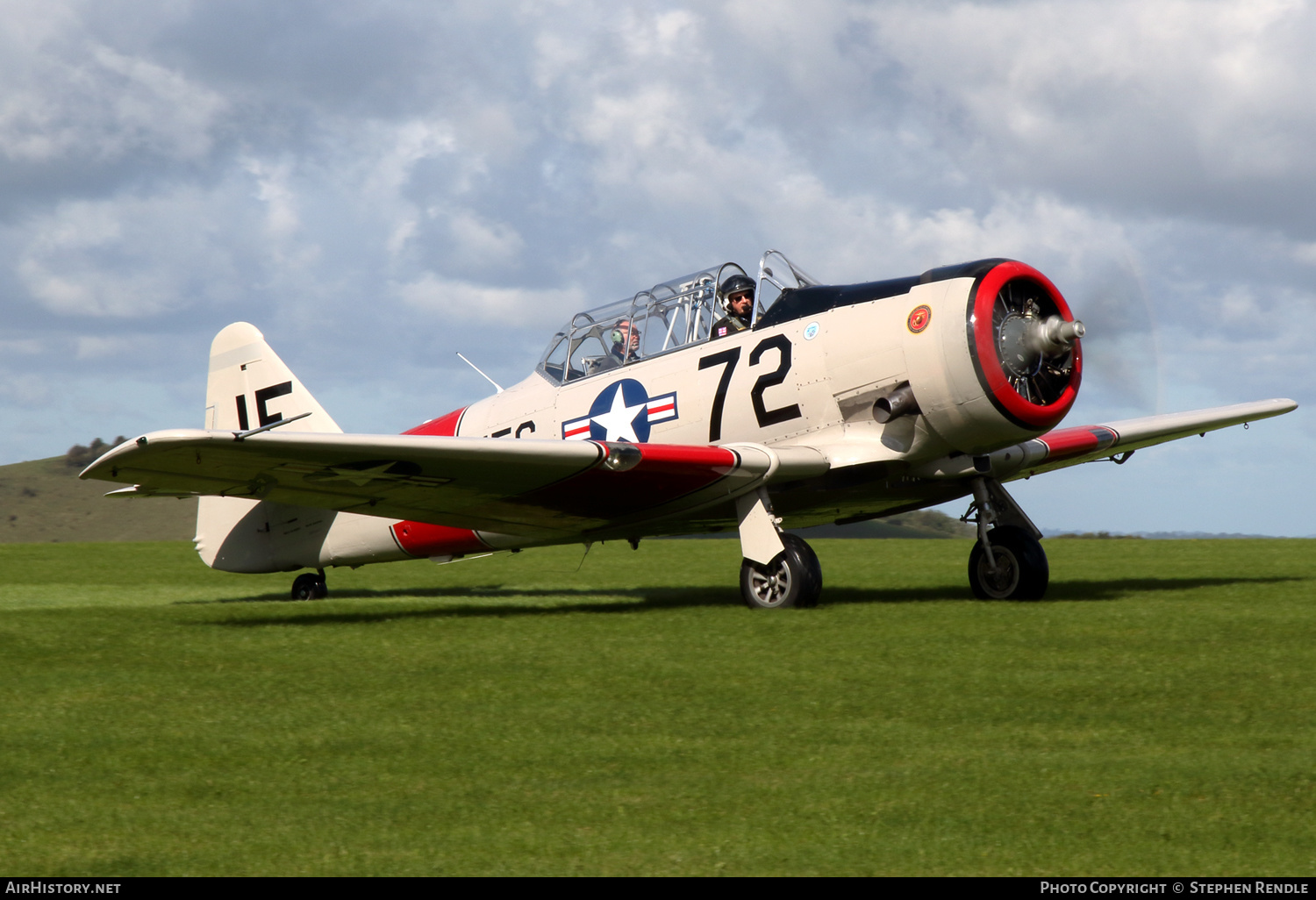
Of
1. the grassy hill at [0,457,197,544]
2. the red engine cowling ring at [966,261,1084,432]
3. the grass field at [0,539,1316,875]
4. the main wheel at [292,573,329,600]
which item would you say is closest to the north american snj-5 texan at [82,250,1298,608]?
the red engine cowling ring at [966,261,1084,432]

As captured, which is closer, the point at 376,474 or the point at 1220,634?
the point at 1220,634

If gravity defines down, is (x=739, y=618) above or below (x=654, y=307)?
below

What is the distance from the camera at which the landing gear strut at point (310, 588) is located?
45.0ft

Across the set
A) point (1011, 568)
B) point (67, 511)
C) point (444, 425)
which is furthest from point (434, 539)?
point (67, 511)

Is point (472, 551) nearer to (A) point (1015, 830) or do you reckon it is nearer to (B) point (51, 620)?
(B) point (51, 620)

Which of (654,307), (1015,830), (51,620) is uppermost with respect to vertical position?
(654,307)

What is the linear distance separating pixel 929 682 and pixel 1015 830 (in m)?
2.60

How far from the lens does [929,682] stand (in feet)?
21.6

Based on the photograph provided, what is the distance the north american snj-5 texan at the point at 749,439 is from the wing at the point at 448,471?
23 millimetres

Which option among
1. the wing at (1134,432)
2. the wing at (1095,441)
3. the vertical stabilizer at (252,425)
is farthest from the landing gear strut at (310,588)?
the wing at (1134,432)

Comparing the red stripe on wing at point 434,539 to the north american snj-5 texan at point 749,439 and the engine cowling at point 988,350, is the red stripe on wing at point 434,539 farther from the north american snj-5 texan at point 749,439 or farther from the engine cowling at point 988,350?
the engine cowling at point 988,350

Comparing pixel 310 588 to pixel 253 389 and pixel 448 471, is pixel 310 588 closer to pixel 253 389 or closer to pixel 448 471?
pixel 253 389
